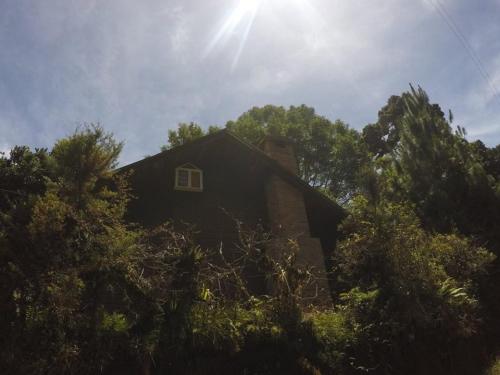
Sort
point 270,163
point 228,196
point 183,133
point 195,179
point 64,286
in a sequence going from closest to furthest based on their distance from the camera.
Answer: point 64,286
point 195,179
point 228,196
point 270,163
point 183,133

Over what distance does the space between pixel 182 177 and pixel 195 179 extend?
472 mm

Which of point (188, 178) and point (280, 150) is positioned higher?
point (280, 150)

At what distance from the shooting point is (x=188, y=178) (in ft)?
42.8

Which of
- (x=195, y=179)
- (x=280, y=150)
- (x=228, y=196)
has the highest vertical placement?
(x=280, y=150)

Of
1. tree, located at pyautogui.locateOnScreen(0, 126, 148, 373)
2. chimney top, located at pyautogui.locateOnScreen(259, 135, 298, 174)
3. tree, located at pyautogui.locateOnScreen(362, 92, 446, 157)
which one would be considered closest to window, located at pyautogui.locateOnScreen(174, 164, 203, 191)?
chimney top, located at pyautogui.locateOnScreen(259, 135, 298, 174)

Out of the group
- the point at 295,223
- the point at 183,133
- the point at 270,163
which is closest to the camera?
the point at 295,223

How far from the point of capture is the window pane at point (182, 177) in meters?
12.9

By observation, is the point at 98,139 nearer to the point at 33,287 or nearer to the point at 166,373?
the point at 33,287

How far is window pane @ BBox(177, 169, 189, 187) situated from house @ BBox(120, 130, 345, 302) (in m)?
0.04

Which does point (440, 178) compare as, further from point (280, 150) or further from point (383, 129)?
point (383, 129)

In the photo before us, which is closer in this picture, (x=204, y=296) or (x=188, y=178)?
(x=204, y=296)

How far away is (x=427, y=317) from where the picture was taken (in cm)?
739

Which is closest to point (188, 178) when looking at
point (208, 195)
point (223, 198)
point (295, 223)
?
point (208, 195)

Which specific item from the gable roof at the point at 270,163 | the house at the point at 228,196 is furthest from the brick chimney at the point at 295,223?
the gable roof at the point at 270,163
